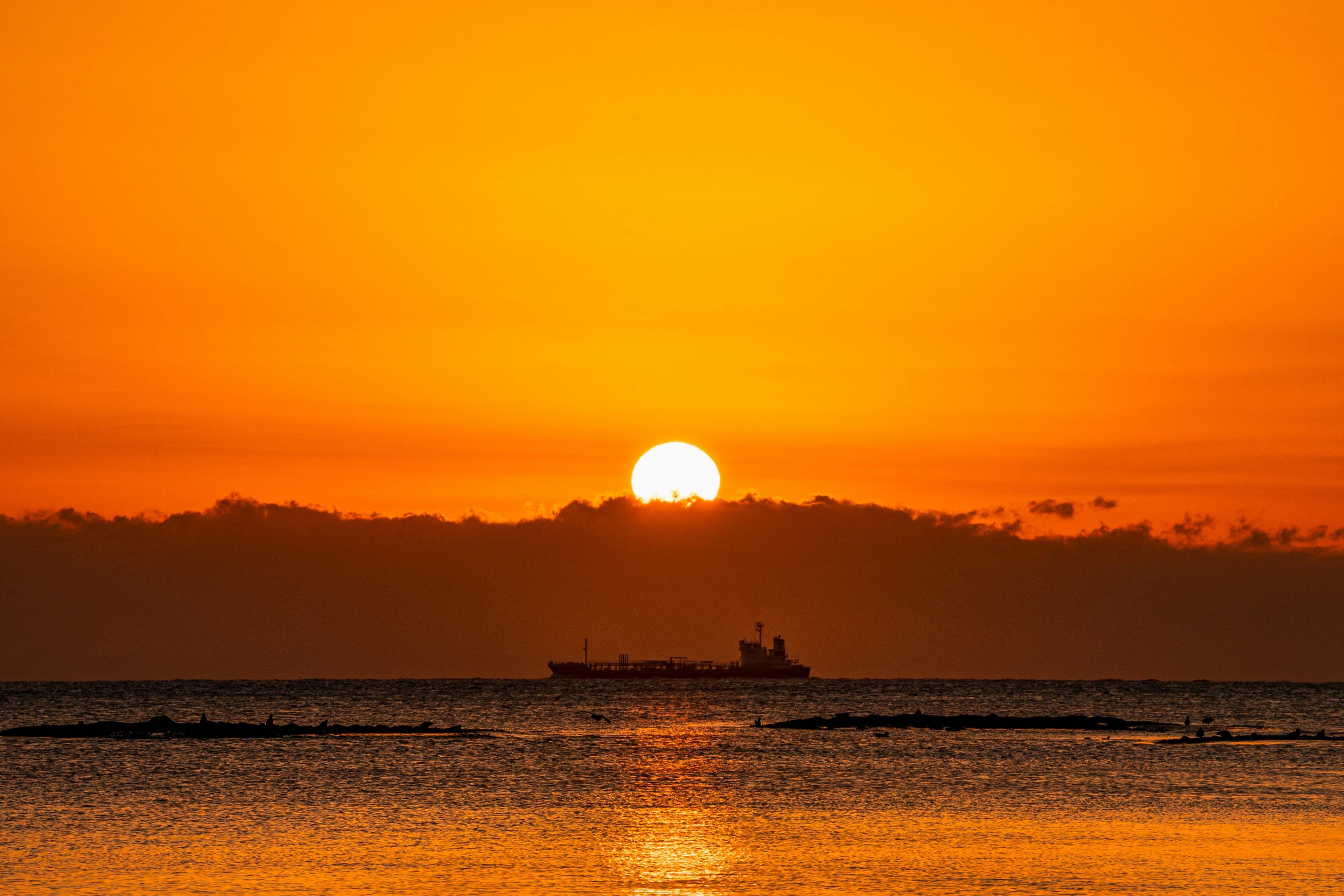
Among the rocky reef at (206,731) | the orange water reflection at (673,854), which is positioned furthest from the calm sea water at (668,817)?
the rocky reef at (206,731)

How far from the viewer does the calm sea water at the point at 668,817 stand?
130ft

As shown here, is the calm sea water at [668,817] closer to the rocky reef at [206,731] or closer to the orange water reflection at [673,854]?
the orange water reflection at [673,854]

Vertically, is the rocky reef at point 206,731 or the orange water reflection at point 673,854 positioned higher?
the orange water reflection at point 673,854

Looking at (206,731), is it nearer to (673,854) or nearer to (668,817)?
(668,817)

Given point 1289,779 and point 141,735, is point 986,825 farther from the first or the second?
point 141,735

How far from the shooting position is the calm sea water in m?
39.5

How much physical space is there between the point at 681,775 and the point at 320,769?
19.3 metres

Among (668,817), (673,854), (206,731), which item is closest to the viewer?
(673,854)

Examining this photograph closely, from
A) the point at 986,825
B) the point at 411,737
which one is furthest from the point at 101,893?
the point at 411,737

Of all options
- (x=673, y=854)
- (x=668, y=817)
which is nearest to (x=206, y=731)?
(x=668, y=817)

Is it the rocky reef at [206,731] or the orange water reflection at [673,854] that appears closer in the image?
the orange water reflection at [673,854]

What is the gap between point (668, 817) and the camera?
5481cm

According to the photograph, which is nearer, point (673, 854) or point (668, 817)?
point (673, 854)

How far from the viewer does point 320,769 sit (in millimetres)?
76062
